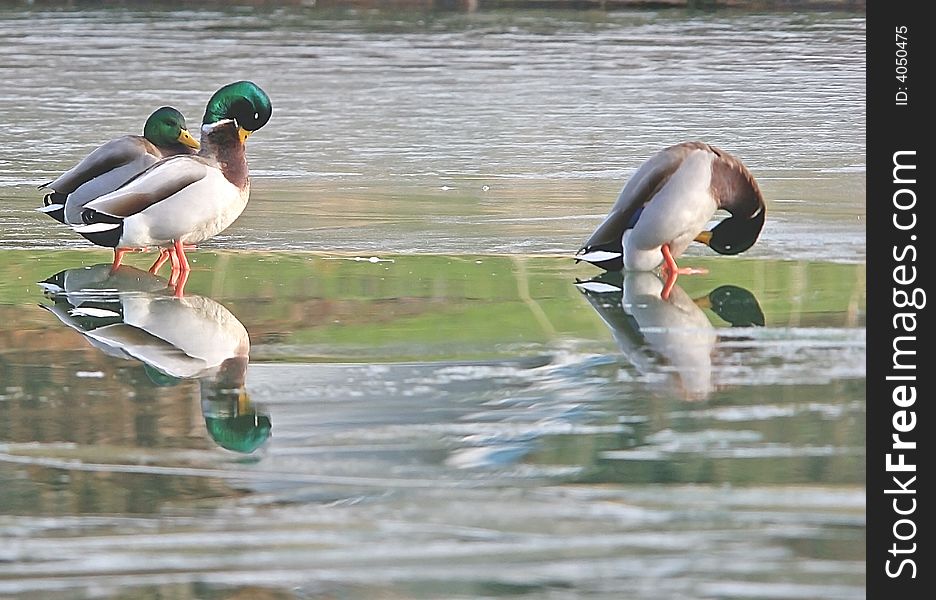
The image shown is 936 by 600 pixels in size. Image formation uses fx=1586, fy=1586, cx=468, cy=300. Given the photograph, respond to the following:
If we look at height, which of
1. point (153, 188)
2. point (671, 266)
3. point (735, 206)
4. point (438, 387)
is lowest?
point (438, 387)

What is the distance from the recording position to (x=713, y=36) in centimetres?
1383

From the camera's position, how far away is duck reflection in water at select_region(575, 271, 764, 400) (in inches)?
164

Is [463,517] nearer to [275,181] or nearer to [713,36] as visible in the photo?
[275,181]

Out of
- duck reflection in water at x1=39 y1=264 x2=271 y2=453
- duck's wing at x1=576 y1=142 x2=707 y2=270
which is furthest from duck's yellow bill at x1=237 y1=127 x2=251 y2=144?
duck's wing at x1=576 y1=142 x2=707 y2=270

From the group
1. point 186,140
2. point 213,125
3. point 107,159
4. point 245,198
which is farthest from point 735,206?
point 107,159

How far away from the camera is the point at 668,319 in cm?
475

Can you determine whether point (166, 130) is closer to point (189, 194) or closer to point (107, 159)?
point (107, 159)

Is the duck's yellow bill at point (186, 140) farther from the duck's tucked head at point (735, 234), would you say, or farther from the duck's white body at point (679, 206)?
the duck's tucked head at point (735, 234)

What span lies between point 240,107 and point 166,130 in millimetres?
664

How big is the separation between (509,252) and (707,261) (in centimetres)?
73
